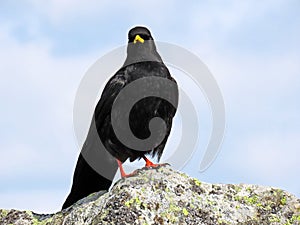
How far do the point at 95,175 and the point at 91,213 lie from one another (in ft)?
10.4

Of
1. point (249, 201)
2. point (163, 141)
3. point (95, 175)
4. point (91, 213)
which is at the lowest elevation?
point (91, 213)

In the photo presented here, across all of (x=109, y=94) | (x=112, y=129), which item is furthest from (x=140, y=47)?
(x=112, y=129)

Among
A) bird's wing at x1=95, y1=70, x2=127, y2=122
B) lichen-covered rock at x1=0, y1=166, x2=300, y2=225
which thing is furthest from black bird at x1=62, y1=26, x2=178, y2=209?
lichen-covered rock at x1=0, y1=166, x2=300, y2=225

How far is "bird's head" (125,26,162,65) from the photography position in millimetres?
8414

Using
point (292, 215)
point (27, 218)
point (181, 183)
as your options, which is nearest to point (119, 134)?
point (27, 218)

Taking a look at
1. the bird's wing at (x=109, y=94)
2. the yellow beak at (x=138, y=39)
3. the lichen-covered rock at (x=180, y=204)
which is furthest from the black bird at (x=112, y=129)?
the lichen-covered rock at (x=180, y=204)

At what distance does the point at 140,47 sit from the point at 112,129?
1639mm

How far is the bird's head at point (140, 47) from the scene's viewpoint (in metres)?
8.41

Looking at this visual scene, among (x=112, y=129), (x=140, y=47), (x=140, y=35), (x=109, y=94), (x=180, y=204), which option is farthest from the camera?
(x=140, y=35)

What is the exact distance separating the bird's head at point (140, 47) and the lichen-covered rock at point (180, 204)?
324cm

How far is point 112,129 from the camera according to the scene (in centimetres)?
789

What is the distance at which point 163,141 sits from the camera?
8055mm

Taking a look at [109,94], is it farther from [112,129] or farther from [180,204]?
[180,204]

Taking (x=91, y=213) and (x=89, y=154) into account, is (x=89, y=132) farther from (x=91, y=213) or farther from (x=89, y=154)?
(x=91, y=213)
